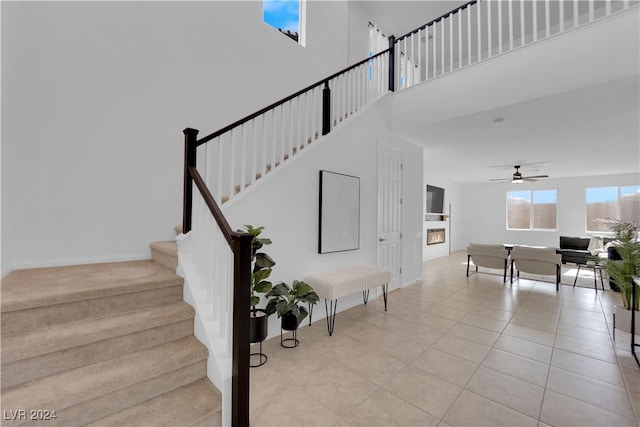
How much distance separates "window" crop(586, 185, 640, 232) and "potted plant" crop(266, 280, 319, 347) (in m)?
10.0

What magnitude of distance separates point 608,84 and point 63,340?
214 inches

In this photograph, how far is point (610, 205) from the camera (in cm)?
855

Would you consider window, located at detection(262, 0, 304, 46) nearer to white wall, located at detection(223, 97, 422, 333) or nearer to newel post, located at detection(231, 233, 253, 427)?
white wall, located at detection(223, 97, 422, 333)

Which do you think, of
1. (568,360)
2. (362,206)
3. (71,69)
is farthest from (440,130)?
(71,69)

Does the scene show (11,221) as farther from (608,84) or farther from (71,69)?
(608,84)

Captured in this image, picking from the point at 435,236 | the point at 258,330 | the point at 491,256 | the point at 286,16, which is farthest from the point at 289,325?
the point at 435,236

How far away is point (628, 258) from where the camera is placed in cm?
318

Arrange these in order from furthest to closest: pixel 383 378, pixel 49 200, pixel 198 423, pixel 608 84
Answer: pixel 608 84, pixel 49 200, pixel 383 378, pixel 198 423

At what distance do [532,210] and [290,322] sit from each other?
35.2 feet

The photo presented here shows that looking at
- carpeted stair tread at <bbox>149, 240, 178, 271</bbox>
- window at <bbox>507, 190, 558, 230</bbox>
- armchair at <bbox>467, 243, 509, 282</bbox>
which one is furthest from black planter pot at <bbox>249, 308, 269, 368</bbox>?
window at <bbox>507, 190, 558, 230</bbox>

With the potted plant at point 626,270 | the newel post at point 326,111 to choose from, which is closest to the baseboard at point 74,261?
the newel post at point 326,111

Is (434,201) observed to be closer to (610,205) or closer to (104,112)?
(610,205)

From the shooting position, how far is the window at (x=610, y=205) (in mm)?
8273

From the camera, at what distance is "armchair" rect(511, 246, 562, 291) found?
17.2 ft
